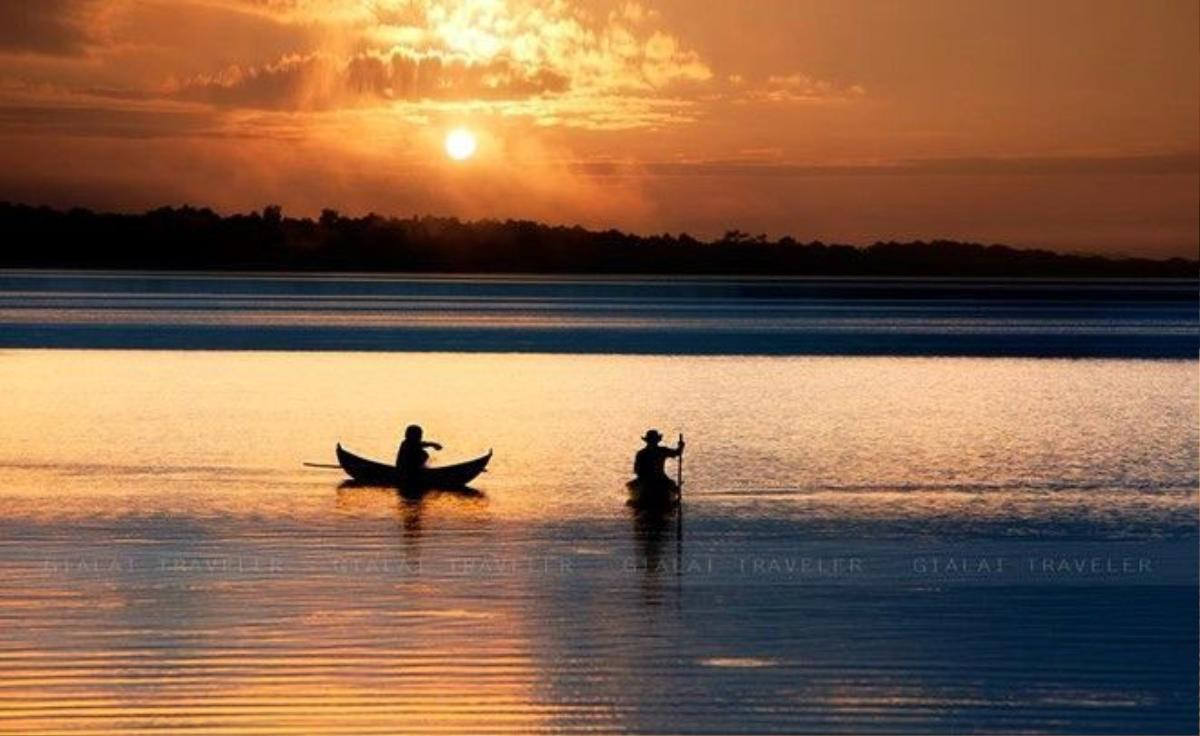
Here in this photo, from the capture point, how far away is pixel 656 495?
62.7 ft

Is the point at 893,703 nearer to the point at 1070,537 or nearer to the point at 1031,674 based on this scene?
the point at 1031,674

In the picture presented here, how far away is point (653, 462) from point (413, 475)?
269 centimetres

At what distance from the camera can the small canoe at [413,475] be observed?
20547 mm

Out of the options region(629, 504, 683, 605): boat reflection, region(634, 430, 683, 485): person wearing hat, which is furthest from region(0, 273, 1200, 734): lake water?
region(634, 430, 683, 485): person wearing hat

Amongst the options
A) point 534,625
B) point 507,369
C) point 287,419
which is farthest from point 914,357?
point 534,625

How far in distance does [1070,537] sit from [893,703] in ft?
25.0

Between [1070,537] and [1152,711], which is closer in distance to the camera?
[1152,711]

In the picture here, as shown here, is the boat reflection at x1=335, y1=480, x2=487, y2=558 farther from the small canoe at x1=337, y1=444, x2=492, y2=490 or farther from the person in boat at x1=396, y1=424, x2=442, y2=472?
the person in boat at x1=396, y1=424, x2=442, y2=472

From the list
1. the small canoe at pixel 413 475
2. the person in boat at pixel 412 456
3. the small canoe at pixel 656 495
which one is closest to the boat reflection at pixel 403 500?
the small canoe at pixel 413 475

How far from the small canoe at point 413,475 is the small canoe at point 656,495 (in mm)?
2255

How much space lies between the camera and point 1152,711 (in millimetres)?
10445

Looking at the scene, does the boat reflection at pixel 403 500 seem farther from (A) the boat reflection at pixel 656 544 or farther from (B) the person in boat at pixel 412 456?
(A) the boat reflection at pixel 656 544

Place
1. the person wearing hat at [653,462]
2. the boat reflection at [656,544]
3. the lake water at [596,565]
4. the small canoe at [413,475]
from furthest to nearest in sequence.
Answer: the small canoe at [413,475] < the person wearing hat at [653,462] < the boat reflection at [656,544] < the lake water at [596,565]

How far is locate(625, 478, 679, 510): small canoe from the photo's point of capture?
19.1 metres
